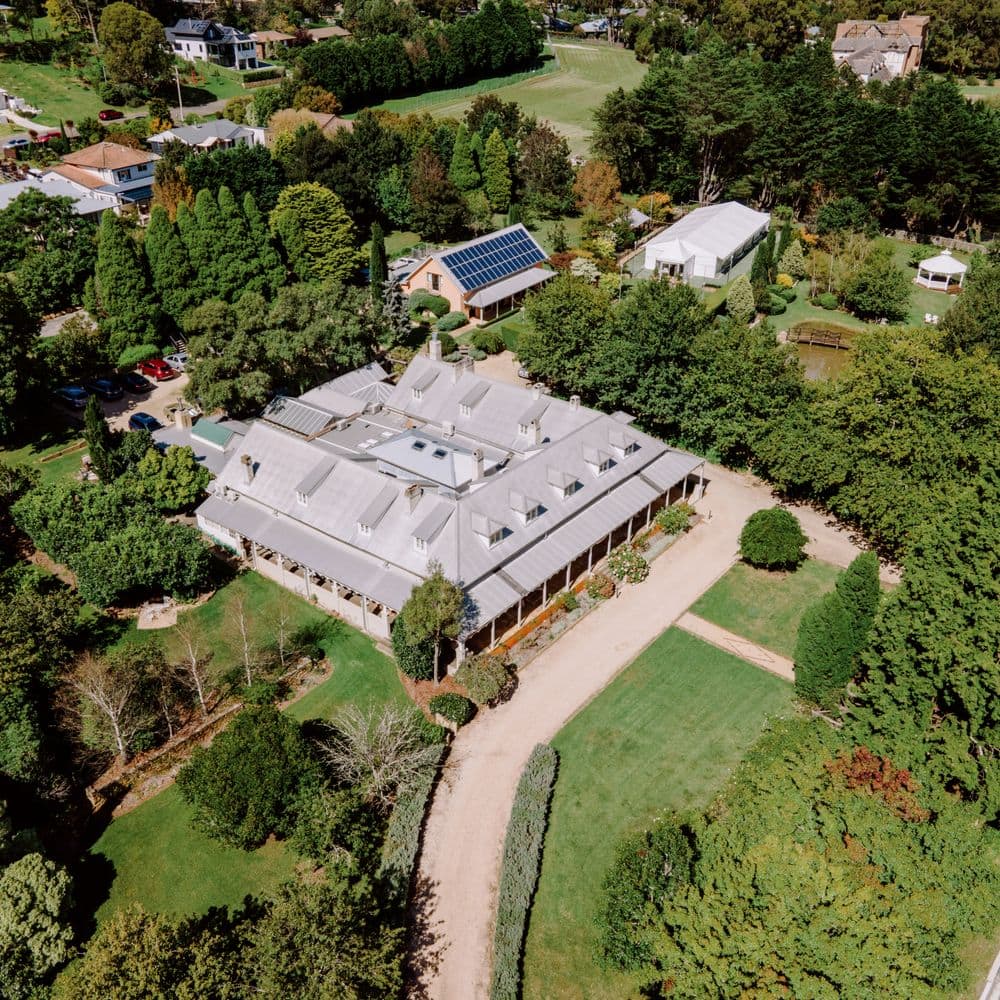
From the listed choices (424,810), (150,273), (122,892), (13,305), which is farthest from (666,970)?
(150,273)

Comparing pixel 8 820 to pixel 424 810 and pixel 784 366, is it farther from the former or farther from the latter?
pixel 784 366

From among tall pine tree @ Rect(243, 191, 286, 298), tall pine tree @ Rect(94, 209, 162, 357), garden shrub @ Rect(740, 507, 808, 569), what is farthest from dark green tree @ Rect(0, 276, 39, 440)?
garden shrub @ Rect(740, 507, 808, 569)

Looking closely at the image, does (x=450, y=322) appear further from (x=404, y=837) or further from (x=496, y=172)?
(x=404, y=837)

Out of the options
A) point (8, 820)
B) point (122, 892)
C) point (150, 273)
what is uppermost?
point (150, 273)

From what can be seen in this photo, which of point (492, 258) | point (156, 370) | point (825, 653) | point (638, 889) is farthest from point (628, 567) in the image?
point (492, 258)

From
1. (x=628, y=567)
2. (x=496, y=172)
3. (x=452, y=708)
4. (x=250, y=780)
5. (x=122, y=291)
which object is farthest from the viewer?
(x=496, y=172)

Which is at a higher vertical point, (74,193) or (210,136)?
(210,136)

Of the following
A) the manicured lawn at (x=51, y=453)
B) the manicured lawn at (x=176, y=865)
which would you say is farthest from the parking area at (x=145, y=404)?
the manicured lawn at (x=176, y=865)
